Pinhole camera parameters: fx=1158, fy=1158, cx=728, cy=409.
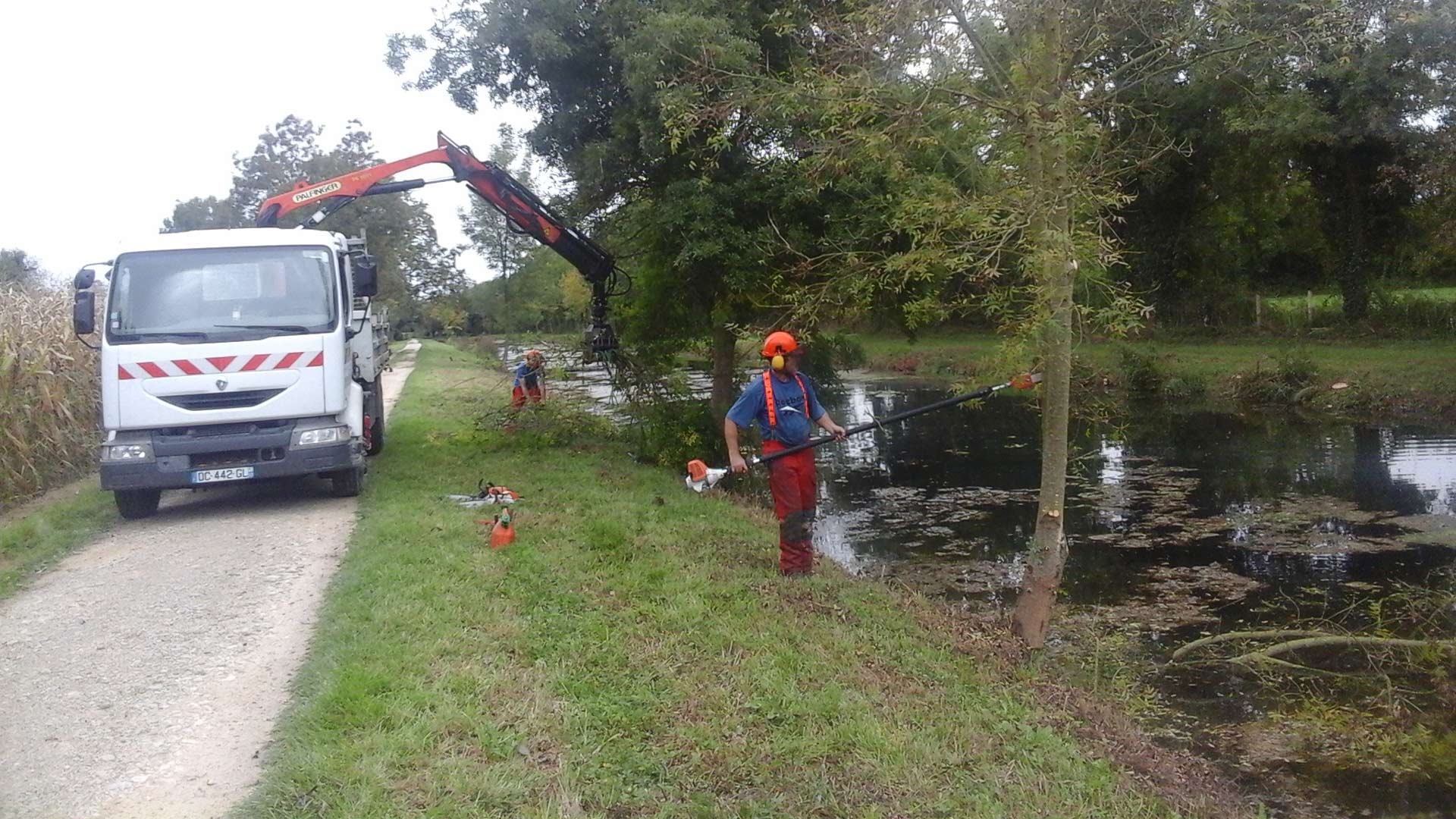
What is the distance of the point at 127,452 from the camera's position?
1046 centimetres

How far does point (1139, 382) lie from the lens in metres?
25.6

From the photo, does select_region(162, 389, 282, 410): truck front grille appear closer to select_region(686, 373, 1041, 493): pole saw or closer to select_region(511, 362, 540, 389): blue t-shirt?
select_region(686, 373, 1041, 493): pole saw

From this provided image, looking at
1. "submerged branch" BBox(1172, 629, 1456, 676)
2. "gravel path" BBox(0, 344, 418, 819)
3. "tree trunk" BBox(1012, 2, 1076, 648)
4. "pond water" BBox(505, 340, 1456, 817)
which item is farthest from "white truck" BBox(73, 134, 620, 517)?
"submerged branch" BBox(1172, 629, 1456, 676)

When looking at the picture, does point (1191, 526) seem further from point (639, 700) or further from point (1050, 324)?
point (639, 700)

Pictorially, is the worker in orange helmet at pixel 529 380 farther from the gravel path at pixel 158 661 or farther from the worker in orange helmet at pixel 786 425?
the worker in orange helmet at pixel 786 425

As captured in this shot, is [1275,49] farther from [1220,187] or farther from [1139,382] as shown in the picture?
[1220,187]

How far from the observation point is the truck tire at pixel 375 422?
48.0ft

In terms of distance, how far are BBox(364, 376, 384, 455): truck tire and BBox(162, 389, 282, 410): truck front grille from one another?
12.1ft

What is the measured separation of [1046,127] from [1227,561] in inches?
225

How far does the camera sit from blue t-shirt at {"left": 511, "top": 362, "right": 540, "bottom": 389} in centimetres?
1669

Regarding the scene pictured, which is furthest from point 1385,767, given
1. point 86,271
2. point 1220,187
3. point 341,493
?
point 1220,187

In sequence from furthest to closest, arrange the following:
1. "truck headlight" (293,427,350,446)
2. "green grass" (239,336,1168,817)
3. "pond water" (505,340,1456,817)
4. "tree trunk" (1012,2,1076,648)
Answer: "truck headlight" (293,427,350,446)
"pond water" (505,340,1456,817)
"tree trunk" (1012,2,1076,648)
"green grass" (239,336,1168,817)

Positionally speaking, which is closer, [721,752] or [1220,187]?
[721,752]

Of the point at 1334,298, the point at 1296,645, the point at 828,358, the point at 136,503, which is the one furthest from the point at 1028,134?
the point at 1334,298
